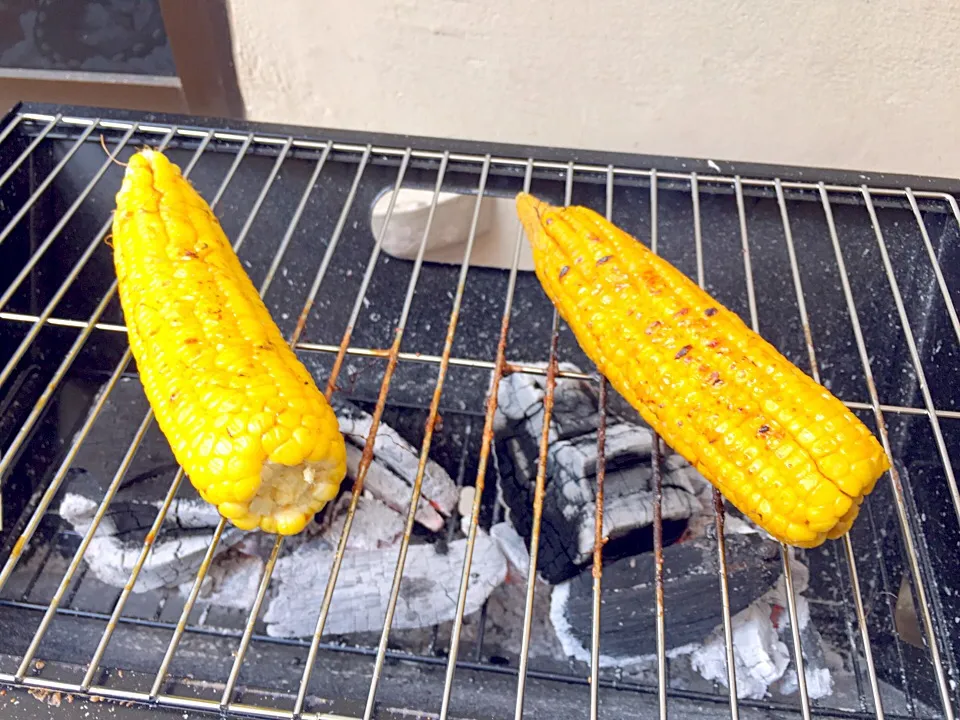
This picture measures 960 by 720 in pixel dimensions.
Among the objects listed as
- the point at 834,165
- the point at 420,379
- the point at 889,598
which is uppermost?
the point at 834,165

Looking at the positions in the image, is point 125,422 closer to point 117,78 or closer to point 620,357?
point 117,78

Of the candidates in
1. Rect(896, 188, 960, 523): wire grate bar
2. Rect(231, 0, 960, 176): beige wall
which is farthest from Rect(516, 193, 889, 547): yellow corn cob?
Rect(231, 0, 960, 176): beige wall

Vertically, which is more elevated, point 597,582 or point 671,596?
point 597,582

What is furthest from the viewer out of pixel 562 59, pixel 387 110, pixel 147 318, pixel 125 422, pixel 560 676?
pixel 387 110

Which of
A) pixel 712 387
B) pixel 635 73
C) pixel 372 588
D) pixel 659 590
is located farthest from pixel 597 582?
pixel 635 73

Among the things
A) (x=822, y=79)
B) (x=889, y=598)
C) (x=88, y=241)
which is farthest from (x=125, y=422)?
(x=822, y=79)

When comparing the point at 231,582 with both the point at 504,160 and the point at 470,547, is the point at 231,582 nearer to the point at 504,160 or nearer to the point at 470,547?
the point at 470,547

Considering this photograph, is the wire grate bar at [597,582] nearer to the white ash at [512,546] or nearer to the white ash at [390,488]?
the white ash at [512,546]
